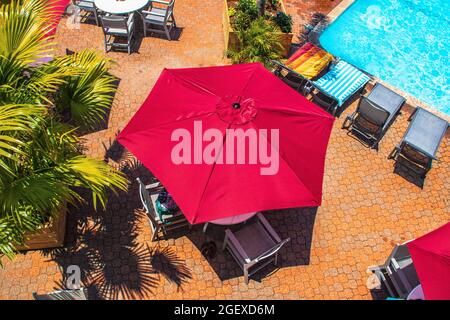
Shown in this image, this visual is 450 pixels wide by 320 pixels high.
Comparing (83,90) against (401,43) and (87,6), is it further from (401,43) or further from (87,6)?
(401,43)

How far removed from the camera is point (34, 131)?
557 cm

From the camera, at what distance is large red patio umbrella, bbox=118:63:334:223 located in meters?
5.84

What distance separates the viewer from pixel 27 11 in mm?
6324

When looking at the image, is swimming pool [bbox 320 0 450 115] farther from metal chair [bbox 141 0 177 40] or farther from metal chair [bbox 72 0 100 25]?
metal chair [bbox 72 0 100 25]

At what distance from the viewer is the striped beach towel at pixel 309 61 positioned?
1062 centimetres

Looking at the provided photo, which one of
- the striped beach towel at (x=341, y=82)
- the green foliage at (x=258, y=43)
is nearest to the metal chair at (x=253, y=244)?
the striped beach towel at (x=341, y=82)

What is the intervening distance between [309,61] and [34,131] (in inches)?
328

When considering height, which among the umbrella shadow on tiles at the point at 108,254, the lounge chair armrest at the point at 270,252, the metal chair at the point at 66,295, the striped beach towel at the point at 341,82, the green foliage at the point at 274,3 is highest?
the green foliage at the point at 274,3

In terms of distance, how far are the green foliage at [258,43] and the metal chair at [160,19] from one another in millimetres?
2555

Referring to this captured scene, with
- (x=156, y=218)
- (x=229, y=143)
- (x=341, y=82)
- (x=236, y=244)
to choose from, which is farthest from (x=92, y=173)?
(x=341, y=82)

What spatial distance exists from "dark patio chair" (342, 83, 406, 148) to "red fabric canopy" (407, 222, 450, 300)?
443 centimetres

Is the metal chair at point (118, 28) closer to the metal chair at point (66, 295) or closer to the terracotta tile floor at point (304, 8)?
the terracotta tile floor at point (304, 8)
